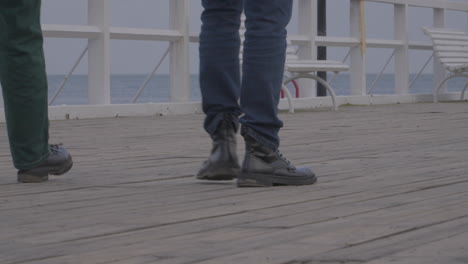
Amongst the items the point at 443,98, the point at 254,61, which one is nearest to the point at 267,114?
the point at 254,61

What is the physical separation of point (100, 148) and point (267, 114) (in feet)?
4.73

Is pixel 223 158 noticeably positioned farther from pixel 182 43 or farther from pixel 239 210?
pixel 182 43

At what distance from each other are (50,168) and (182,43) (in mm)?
4431

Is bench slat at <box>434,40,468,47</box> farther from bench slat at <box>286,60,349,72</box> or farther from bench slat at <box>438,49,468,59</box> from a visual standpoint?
bench slat at <box>286,60,349,72</box>

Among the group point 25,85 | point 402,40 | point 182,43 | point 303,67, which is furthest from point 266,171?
point 402,40

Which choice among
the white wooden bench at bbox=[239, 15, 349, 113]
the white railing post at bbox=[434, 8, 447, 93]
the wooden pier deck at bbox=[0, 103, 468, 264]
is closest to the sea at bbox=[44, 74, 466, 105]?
the white railing post at bbox=[434, 8, 447, 93]

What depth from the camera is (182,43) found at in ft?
23.7

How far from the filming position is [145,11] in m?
8.44

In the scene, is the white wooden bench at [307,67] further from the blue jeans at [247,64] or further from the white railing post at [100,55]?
the blue jeans at [247,64]

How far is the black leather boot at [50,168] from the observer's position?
2.80 m

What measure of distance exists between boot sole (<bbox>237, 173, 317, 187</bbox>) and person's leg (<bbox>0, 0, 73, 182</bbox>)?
0.54m

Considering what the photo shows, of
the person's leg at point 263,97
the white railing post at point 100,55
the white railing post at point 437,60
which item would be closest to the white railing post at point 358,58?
the white railing post at point 437,60

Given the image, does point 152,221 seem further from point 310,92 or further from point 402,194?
point 310,92

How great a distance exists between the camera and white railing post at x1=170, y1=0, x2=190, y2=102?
7238 millimetres
